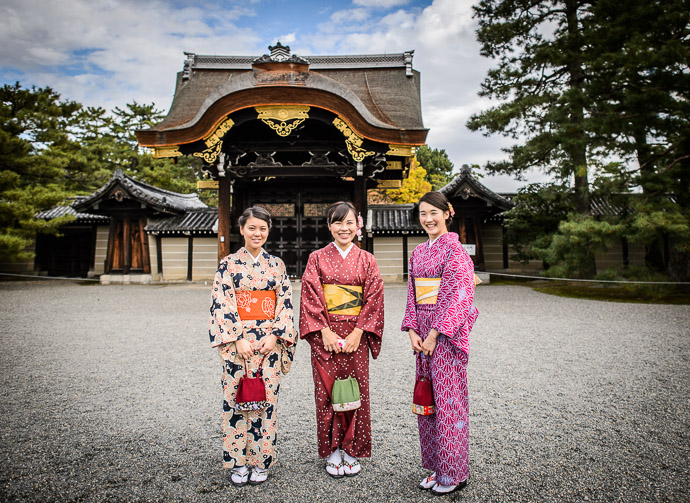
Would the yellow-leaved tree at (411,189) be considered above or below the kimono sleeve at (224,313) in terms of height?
above

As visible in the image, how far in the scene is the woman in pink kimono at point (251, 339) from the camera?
222 centimetres

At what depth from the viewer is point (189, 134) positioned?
252 inches

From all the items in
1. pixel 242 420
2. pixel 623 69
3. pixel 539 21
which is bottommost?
pixel 242 420

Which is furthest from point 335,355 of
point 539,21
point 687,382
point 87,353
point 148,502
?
point 539,21

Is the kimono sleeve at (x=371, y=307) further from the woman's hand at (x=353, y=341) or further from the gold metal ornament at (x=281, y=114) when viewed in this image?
the gold metal ornament at (x=281, y=114)

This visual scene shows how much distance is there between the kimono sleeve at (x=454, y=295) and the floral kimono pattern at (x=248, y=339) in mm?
910

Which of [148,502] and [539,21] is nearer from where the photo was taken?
[148,502]

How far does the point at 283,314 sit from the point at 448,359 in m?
1.00

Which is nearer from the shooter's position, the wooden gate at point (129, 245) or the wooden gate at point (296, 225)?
the wooden gate at point (296, 225)

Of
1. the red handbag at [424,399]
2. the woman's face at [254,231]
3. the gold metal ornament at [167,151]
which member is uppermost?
the gold metal ornament at [167,151]

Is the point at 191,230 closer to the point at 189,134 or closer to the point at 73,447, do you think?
the point at 189,134

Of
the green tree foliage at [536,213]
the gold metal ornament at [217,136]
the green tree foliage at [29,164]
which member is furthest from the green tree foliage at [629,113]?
the green tree foliage at [29,164]

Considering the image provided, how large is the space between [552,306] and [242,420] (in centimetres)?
764

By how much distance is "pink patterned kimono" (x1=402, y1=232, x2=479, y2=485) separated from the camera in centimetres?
206
